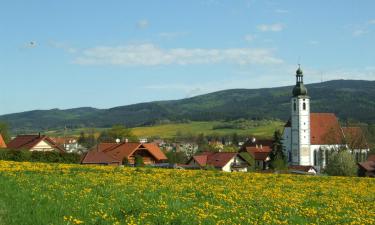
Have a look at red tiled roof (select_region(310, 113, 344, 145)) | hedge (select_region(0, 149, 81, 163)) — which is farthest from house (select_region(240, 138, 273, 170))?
hedge (select_region(0, 149, 81, 163))

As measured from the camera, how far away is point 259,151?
138 meters

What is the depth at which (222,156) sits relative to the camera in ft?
310

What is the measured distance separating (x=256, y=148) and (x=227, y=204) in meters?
127

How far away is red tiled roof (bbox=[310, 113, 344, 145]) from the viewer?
128 meters

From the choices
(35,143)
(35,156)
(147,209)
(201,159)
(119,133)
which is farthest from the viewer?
(119,133)

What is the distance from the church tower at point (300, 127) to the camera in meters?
130

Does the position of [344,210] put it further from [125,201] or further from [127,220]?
[127,220]

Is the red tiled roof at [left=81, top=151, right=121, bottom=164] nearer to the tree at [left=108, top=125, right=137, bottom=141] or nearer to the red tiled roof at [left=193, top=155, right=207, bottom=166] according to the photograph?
the red tiled roof at [left=193, top=155, right=207, bottom=166]

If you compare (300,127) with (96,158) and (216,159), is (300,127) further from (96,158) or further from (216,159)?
(96,158)

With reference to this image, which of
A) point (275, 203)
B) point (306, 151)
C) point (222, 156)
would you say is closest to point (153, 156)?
point (222, 156)

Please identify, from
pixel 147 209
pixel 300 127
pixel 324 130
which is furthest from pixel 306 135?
pixel 147 209

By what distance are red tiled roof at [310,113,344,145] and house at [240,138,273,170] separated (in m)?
11.5

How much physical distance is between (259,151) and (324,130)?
17016mm

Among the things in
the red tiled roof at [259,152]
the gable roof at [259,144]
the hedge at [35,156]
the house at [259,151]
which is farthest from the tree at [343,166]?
the gable roof at [259,144]
